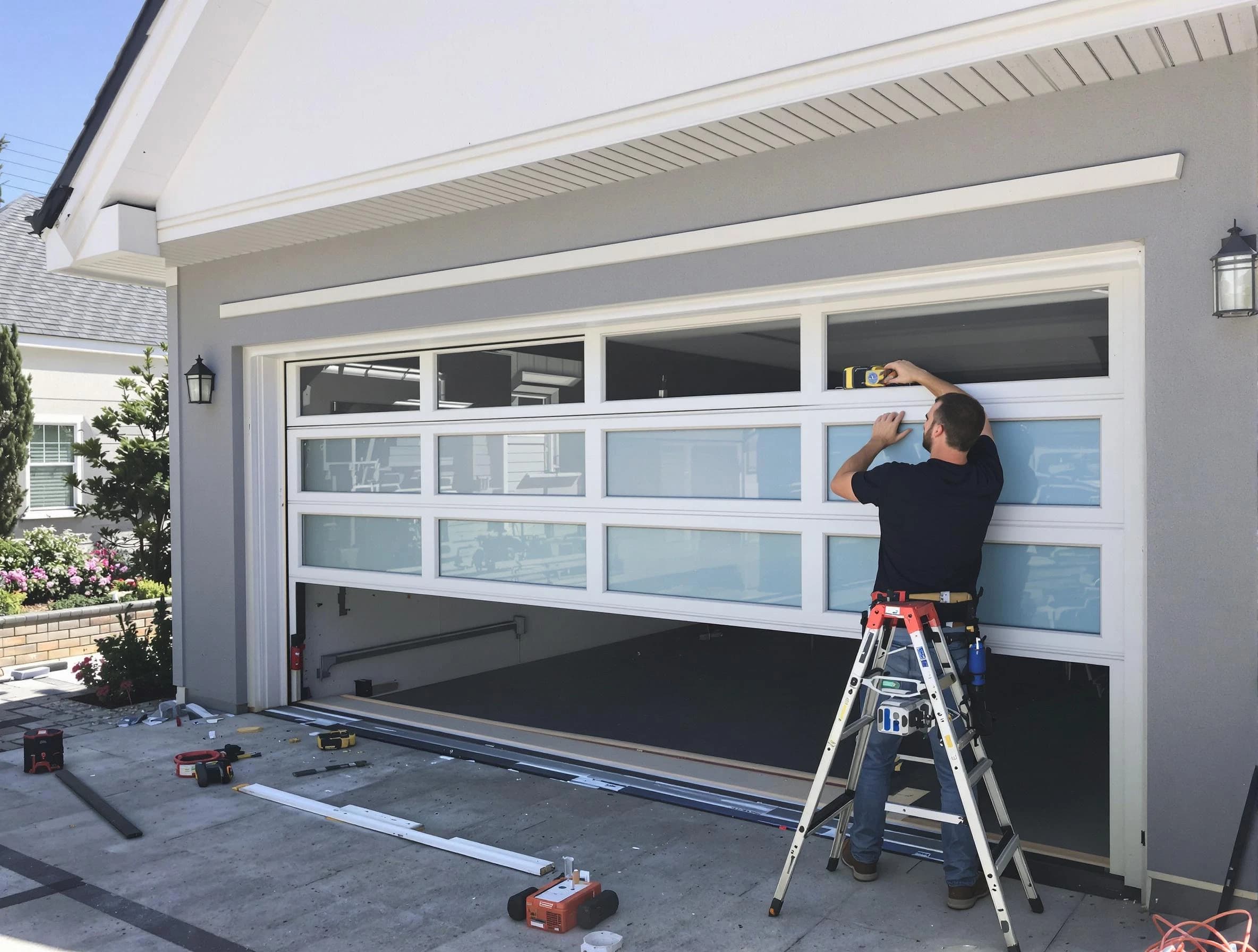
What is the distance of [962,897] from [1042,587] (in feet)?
4.48

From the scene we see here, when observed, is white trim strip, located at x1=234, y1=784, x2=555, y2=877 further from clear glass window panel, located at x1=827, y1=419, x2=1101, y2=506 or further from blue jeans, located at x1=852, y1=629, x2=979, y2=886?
clear glass window panel, located at x1=827, y1=419, x2=1101, y2=506

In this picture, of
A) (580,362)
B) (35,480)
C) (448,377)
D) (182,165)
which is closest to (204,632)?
(448,377)

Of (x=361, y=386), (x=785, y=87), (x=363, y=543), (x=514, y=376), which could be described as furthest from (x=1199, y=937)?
(x=361, y=386)

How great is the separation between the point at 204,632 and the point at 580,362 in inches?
157

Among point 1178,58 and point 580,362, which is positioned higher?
point 1178,58

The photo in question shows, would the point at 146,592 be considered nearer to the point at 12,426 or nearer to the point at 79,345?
the point at 12,426

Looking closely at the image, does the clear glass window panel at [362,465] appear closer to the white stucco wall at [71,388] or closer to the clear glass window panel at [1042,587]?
the clear glass window panel at [1042,587]

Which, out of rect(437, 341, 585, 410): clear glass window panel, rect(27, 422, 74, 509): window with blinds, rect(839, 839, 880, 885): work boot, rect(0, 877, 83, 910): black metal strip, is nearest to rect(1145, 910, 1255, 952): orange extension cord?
rect(839, 839, 880, 885): work boot

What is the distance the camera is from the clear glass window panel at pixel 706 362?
532cm

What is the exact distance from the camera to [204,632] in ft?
26.1

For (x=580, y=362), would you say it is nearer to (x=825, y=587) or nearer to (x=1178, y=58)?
(x=825, y=587)

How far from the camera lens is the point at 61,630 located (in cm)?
980

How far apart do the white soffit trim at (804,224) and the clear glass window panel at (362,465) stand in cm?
108

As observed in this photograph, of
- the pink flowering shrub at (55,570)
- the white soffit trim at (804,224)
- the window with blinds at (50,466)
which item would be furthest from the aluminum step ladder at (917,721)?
the window with blinds at (50,466)
